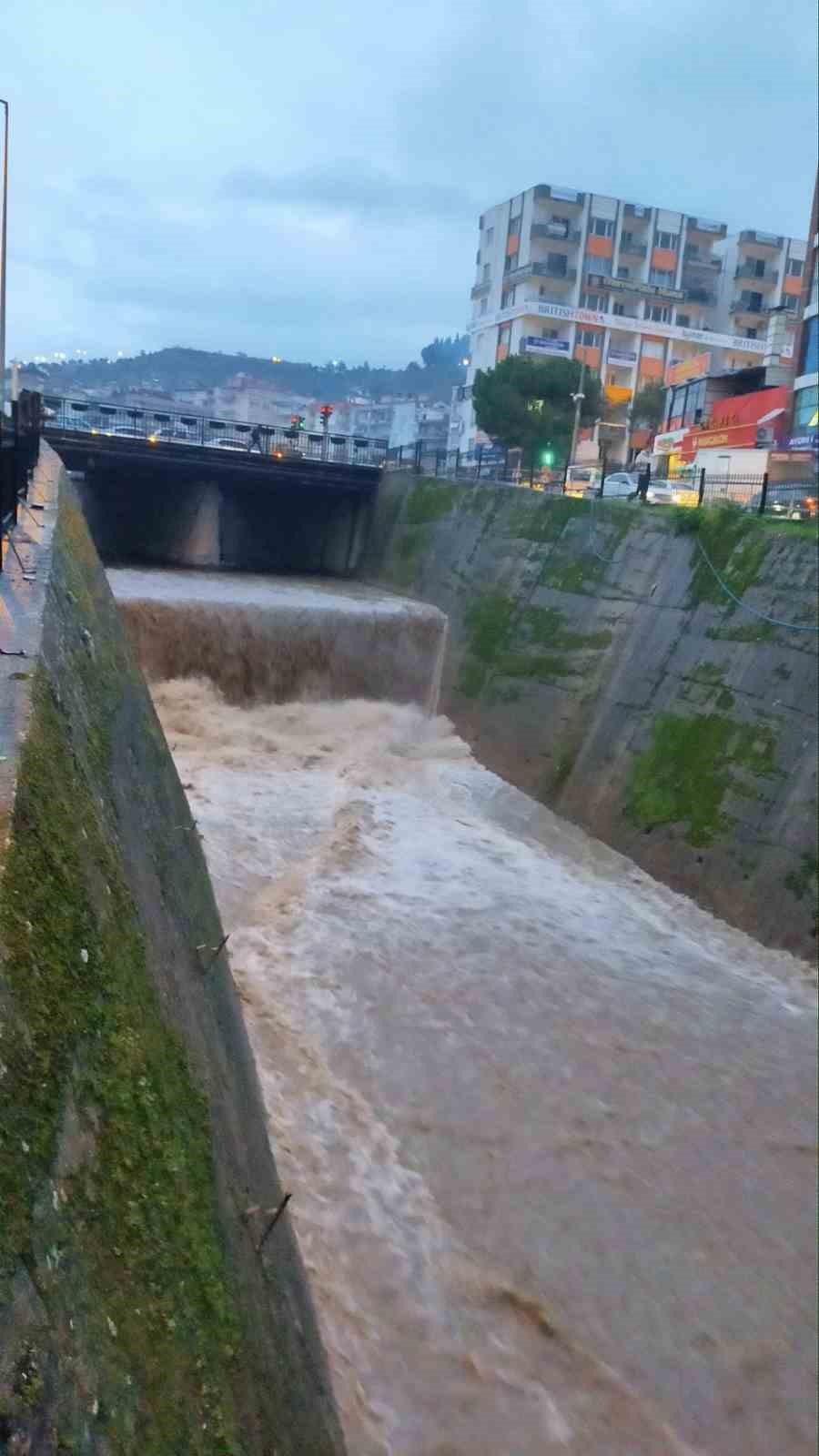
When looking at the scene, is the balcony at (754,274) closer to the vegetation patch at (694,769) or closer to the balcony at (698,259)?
the balcony at (698,259)

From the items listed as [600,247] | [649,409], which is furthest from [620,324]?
[649,409]

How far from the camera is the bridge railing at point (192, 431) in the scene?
2948 cm

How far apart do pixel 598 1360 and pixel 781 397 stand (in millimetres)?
38141

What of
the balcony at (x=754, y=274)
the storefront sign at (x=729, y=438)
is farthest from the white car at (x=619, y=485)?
the balcony at (x=754, y=274)

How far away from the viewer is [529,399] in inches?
1853

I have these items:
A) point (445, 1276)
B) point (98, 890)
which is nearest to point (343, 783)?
point (445, 1276)

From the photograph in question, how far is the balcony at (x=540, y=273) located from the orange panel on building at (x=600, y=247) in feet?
6.21

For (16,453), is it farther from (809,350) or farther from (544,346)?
(544,346)

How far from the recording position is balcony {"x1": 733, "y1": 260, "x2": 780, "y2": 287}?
231ft

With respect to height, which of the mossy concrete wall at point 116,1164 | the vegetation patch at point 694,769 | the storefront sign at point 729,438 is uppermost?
the storefront sign at point 729,438

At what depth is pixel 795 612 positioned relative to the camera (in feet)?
48.1

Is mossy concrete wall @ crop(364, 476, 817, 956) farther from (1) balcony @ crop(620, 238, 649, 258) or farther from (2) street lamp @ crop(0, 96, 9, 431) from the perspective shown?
(1) balcony @ crop(620, 238, 649, 258)

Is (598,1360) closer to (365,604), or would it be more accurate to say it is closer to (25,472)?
(25,472)

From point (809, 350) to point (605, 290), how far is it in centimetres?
3275
